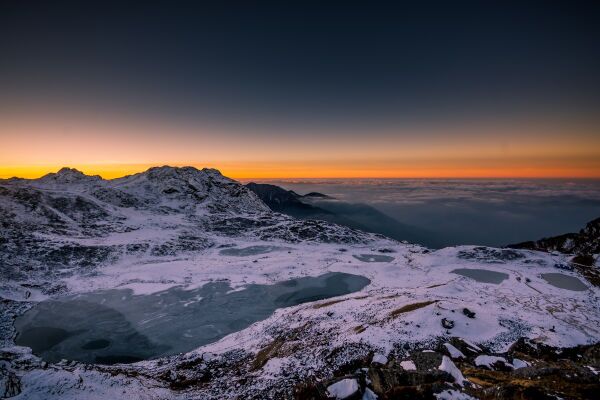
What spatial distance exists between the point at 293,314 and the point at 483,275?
65.1m

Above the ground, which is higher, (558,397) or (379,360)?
(558,397)

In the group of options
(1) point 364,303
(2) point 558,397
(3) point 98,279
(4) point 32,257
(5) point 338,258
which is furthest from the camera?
(5) point 338,258

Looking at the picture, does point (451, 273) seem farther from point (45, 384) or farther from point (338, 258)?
point (45, 384)

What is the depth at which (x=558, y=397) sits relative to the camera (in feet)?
62.3


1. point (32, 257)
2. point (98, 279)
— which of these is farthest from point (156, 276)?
point (32, 257)

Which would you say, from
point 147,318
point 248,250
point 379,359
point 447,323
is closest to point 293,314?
point 447,323

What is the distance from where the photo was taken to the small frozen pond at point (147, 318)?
49.3 metres

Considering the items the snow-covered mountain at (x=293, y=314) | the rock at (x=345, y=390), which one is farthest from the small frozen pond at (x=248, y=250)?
the rock at (x=345, y=390)

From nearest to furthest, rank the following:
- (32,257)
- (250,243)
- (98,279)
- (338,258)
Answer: (98,279) < (32,257) < (338,258) < (250,243)

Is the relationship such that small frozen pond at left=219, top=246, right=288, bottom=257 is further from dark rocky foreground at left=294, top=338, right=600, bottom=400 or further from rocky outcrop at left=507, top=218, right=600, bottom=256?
rocky outcrop at left=507, top=218, right=600, bottom=256

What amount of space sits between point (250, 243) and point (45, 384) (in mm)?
125028

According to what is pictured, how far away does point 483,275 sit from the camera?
295 feet

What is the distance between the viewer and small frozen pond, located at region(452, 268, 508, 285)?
83.8 metres

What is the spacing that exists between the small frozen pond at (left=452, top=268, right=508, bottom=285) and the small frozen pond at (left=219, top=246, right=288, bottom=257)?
241 ft
